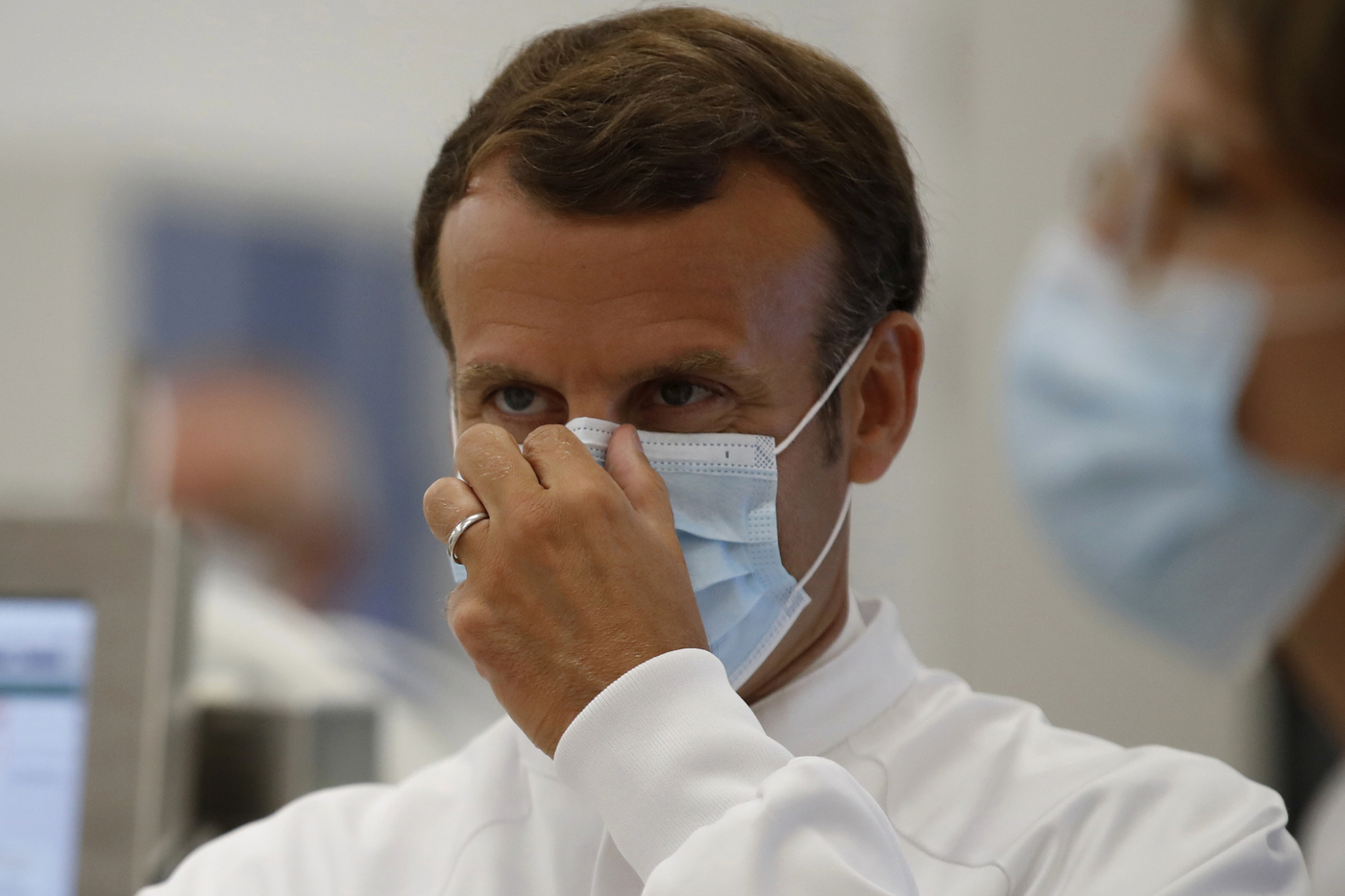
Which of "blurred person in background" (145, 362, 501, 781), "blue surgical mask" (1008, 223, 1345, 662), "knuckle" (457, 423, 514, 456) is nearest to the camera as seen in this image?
"knuckle" (457, 423, 514, 456)

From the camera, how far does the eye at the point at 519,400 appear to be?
4.33 ft

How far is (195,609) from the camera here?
1.66m

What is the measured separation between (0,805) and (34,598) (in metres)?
0.21

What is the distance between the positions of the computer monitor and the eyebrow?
45 centimetres

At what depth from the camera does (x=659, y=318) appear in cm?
125

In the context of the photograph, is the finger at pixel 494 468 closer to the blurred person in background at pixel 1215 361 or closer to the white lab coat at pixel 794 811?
the white lab coat at pixel 794 811

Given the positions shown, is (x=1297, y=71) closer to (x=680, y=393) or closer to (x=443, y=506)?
(x=680, y=393)

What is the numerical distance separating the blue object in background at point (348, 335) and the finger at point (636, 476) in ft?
11.2

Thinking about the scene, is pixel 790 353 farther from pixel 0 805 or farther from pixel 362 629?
pixel 362 629

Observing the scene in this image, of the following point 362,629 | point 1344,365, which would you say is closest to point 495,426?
point 1344,365

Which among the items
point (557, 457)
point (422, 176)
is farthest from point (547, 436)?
point (422, 176)

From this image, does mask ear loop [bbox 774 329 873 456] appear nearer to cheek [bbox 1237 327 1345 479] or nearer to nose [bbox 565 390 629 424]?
nose [bbox 565 390 629 424]

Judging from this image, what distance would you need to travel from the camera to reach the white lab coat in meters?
1.02

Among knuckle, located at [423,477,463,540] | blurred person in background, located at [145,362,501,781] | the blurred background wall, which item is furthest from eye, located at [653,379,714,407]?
the blurred background wall
